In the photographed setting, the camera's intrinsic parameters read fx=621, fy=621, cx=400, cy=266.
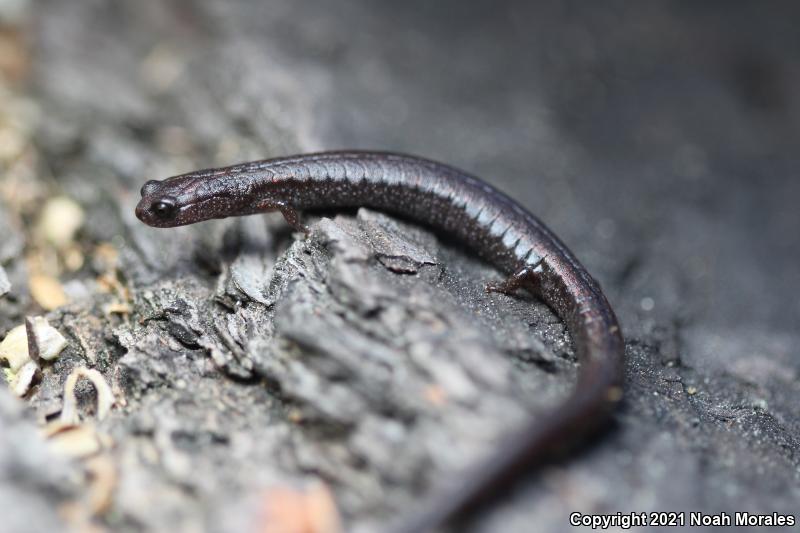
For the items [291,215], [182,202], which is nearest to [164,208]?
[182,202]

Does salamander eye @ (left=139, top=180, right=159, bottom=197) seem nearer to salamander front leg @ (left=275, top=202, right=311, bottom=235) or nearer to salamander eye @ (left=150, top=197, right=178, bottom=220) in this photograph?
salamander eye @ (left=150, top=197, right=178, bottom=220)

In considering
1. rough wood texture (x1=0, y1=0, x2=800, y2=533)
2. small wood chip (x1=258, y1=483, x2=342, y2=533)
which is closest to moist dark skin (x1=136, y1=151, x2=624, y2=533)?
rough wood texture (x1=0, y1=0, x2=800, y2=533)

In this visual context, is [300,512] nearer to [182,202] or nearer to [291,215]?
[291,215]

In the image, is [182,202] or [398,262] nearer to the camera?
[398,262]

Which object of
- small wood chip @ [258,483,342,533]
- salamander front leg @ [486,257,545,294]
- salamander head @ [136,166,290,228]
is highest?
salamander front leg @ [486,257,545,294]

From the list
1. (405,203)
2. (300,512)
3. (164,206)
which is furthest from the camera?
(405,203)

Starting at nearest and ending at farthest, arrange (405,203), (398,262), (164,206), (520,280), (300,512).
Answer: (300,512), (398,262), (520,280), (164,206), (405,203)

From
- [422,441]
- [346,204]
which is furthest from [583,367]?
[346,204]

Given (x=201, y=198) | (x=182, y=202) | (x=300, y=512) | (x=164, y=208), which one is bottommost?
(x=300, y=512)
